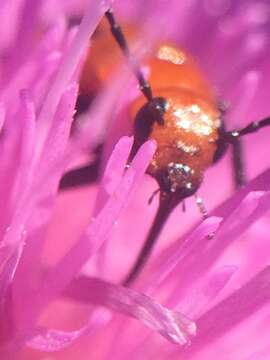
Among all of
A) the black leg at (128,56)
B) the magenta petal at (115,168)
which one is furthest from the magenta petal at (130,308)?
the black leg at (128,56)

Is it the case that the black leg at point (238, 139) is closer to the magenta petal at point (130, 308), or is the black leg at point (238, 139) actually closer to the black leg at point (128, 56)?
the black leg at point (128, 56)

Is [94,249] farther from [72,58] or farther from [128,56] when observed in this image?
[128,56]

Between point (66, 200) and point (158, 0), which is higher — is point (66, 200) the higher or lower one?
the lower one

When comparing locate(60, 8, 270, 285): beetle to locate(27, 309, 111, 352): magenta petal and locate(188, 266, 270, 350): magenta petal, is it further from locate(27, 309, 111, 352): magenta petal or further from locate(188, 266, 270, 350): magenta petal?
locate(27, 309, 111, 352): magenta petal

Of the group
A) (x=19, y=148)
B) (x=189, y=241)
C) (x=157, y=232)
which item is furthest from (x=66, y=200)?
(x=189, y=241)

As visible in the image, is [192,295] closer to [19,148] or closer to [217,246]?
[217,246]
